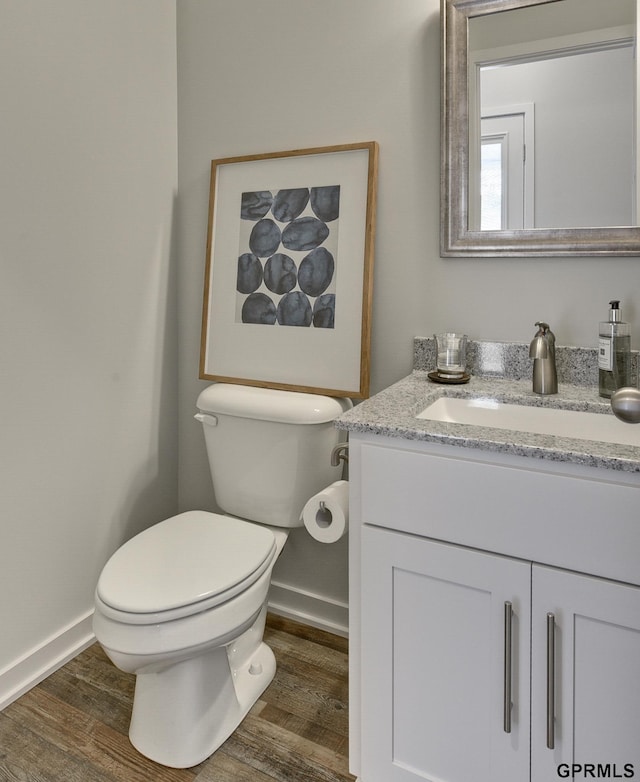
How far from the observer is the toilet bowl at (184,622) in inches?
48.9

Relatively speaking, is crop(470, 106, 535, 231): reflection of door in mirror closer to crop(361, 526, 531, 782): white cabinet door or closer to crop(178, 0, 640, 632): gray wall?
crop(178, 0, 640, 632): gray wall

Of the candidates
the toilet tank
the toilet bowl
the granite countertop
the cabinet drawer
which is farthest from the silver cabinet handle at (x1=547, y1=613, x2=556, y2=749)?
the toilet tank

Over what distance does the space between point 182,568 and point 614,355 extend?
3.62 ft

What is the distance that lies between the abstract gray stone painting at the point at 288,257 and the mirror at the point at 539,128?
367 mm

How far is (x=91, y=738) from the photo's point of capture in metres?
1.46

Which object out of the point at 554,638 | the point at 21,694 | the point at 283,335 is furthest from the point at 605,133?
the point at 21,694

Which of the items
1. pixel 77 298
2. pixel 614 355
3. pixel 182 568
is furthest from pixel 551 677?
pixel 77 298

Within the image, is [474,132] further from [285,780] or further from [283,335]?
[285,780]

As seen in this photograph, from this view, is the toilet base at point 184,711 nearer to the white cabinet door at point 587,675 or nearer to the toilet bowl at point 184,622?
the toilet bowl at point 184,622

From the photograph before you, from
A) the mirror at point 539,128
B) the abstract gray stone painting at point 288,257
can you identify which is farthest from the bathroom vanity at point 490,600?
the abstract gray stone painting at point 288,257

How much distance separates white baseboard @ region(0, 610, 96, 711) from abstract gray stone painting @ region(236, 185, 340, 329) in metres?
1.09

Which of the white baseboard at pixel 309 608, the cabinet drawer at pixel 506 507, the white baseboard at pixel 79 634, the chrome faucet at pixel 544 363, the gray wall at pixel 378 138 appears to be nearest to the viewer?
the cabinet drawer at pixel 506 507

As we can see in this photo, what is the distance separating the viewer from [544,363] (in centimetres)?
135

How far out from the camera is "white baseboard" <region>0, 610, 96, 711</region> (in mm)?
1559
